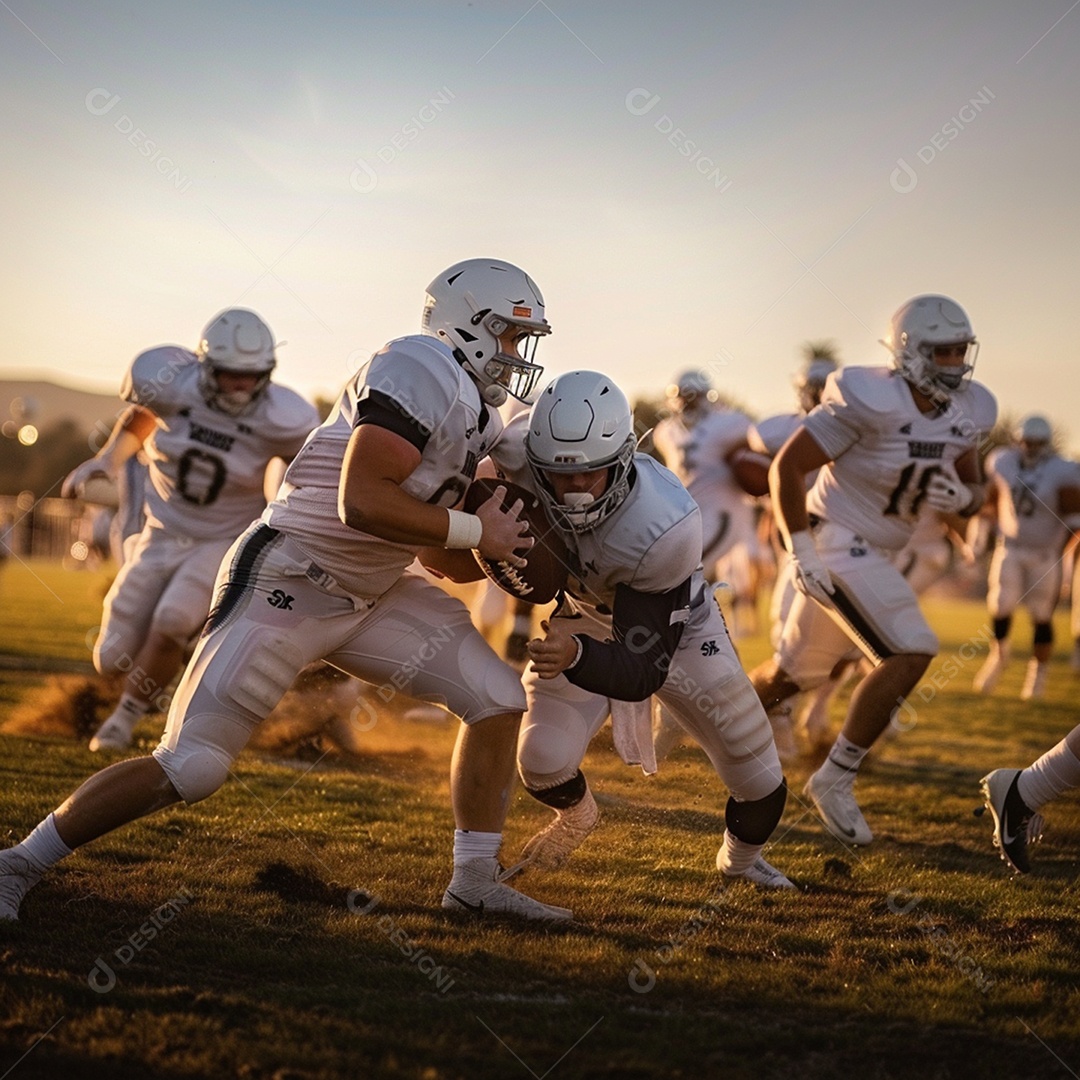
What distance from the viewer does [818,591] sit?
563cm

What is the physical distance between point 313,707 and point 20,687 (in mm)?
2580

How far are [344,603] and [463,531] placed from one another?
52 centimetres

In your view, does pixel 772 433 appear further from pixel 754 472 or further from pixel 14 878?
pixel 14 878

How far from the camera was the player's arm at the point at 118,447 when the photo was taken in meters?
6.48

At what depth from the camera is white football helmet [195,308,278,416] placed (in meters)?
6.13

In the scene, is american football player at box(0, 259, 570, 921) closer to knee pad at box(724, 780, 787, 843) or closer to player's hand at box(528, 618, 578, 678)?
player's hand at box(528, 618, 578, 678)

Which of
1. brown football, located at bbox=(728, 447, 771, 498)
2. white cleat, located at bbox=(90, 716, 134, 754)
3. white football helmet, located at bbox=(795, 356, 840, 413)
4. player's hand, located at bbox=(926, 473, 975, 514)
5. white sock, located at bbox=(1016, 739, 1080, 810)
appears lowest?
white cleat, located at bbox=(90, 716, 134, 754)

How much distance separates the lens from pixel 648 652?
3.73 meters

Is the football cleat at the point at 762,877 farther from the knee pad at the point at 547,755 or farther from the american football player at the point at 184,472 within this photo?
the american football player at the point at 184,472

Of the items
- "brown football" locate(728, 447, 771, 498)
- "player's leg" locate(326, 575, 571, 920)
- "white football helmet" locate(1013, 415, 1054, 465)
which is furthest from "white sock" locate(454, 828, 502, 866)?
"white football helmet" locate(1013, 415, 1054, 465)

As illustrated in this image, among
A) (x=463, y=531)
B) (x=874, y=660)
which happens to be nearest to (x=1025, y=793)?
(x=874, y=660)

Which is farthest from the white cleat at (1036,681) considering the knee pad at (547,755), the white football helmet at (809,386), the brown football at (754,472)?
the knee pad at (547,755)

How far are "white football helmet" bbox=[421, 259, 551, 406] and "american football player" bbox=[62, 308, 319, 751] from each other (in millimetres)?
Answer: 2397

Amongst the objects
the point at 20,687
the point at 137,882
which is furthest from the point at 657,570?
the point at 20,687
